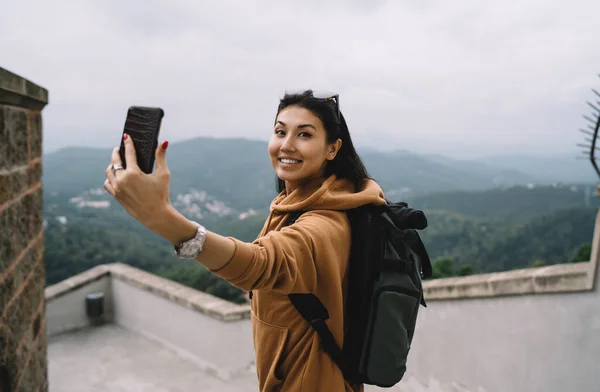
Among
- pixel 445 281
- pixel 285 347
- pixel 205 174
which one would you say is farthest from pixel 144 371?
pixel 205 174

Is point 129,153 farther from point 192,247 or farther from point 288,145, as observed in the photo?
point 288,145

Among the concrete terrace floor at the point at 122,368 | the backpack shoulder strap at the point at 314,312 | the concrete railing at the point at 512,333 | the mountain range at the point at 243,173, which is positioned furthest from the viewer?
the mountain range at the point at 243,173

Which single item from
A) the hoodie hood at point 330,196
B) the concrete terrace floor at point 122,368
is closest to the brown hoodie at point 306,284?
the hoodie hood at point 330,196

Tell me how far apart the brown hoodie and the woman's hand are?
0.87ft

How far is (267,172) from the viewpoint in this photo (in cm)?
7162

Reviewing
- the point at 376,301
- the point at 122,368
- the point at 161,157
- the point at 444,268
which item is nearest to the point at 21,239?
the point at 161,157

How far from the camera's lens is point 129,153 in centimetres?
92

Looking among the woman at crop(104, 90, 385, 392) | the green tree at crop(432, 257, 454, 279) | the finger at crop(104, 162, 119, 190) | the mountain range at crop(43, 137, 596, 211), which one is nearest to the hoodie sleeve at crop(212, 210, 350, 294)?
the woman at crop(104, 90, 385, 392)

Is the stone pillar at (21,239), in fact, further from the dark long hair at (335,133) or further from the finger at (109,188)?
the dark long hair at (335,133)

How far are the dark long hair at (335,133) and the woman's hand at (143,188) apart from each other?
0.63 meters

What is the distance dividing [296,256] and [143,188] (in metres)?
0.41

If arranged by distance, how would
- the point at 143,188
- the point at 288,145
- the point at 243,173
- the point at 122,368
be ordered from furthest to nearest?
the point at 243,173 → the point at 122,368 → the point at 288,145 → the point at 143,188

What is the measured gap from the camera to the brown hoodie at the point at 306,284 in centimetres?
113

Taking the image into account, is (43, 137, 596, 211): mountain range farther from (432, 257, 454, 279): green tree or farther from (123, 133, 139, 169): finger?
(123, 133, 139, 169): finger
